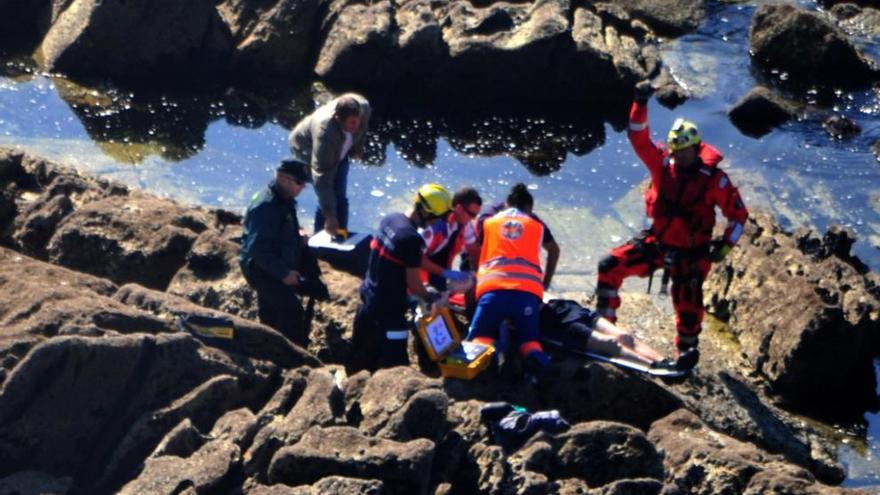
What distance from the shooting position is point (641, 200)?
1795 cm

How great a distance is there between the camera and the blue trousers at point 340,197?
13.7m

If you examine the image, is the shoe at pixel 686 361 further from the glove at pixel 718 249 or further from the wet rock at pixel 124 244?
the wet rock at pixel 124 244

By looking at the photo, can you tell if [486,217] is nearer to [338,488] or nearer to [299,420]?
[299,420]

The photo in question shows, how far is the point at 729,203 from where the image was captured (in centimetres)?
1270

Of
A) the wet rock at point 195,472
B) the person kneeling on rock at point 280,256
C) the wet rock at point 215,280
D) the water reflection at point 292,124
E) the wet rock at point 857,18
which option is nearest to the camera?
the wet rock at point 195,472

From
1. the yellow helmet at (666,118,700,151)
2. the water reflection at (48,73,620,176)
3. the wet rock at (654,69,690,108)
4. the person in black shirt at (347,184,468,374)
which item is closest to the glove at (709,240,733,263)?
the yellow helmet at (666,118,700,151)

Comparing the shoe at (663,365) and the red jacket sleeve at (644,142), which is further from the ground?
the red jacket sleeve at (644,142)

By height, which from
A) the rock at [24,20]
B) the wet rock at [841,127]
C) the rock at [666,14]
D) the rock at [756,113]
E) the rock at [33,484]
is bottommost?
the wet rock at [841,127]

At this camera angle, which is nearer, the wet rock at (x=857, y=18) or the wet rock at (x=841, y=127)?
the wet rock at (x=841, y=127)

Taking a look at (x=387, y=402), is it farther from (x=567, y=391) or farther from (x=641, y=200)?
(x=641, y=200)

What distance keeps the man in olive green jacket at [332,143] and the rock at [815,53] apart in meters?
10.2

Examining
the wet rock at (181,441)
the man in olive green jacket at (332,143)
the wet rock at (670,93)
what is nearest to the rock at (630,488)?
the wet rock at (181,441)

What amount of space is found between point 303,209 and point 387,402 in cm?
664

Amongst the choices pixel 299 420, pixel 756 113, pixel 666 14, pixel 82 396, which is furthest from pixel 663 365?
pixel 666 14
